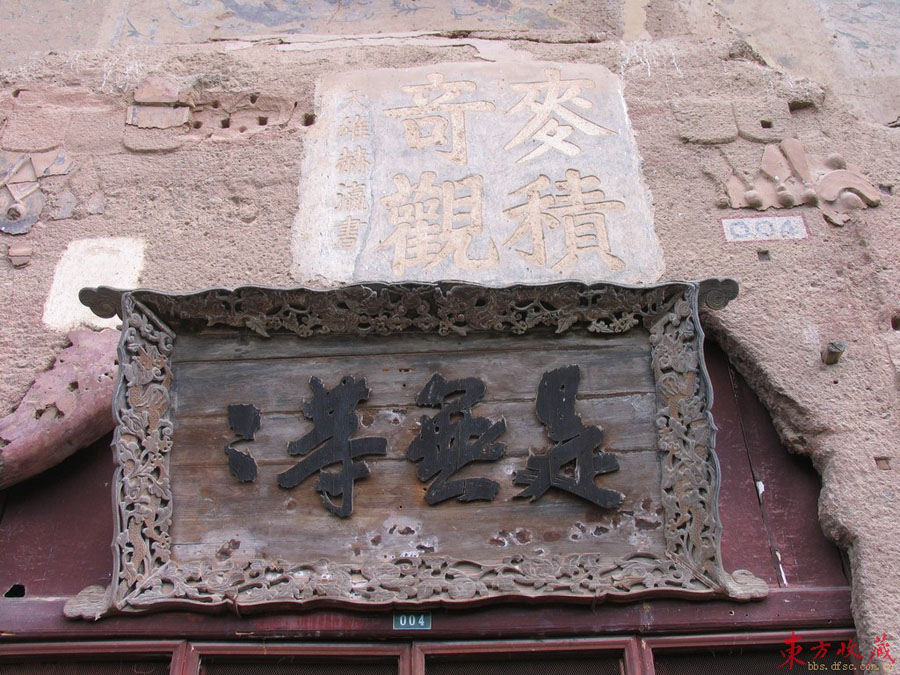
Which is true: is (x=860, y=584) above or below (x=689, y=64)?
below

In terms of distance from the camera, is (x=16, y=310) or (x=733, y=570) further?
(x=16, y=310)

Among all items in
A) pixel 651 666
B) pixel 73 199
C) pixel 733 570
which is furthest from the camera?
pixel 73 199

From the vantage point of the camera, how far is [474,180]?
382 centimetres

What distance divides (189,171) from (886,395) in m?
2.65

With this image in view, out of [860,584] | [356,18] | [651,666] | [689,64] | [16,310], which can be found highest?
[356,18]

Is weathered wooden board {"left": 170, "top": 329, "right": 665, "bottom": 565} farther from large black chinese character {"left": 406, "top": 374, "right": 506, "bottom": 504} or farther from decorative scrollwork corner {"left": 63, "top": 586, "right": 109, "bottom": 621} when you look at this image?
decorative scrollwork corner {"left": 63, "top": 586, "right": 109, "bottom": 621}

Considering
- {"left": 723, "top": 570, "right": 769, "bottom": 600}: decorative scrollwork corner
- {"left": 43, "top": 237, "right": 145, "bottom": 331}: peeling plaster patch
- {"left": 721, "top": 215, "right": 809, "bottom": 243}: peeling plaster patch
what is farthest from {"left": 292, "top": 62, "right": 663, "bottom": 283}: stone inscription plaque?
{"left": 723, "top": 570, "right": 769, "bottom": 600}: decorative scrollwork corner

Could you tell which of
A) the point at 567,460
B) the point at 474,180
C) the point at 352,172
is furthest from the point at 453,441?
the point at 352,172

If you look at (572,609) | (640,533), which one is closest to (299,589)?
(572,609)

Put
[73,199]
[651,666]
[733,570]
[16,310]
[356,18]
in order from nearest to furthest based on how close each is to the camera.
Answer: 1. [651,666]
2. [733,570]
3. [16,310]
4. [73,199]
5. [356,18]

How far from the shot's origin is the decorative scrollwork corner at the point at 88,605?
279 cm

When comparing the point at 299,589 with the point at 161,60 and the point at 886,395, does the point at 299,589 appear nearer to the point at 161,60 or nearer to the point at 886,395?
the point at 886,395

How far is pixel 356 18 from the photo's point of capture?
15.3ft

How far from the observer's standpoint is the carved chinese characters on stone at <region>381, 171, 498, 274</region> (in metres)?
3.57
